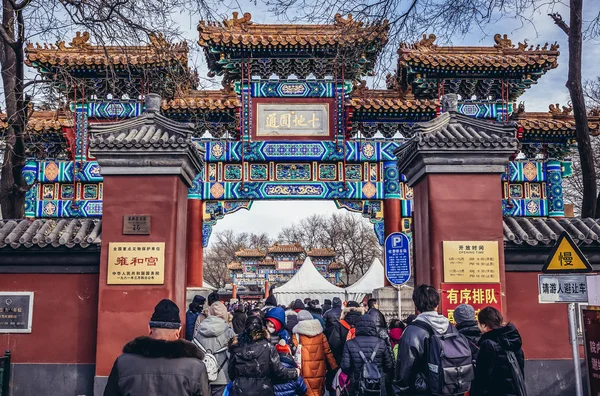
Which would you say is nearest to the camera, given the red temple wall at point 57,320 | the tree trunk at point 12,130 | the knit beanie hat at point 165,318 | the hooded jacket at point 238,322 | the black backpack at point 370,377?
the knit beanie hat at point 165,318

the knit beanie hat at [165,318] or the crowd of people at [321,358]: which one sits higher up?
the knit beanie hat at [165,318]

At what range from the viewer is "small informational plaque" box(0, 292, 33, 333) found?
7.88 meters

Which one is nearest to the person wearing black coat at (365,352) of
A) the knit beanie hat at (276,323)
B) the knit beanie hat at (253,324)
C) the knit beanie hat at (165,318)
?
the knit beanie hat at (276,323)

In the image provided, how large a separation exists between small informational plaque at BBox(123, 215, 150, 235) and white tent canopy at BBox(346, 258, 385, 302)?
17820 millimetres

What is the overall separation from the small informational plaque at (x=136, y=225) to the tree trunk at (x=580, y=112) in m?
7.32

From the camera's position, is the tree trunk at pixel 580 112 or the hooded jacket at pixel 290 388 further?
the tree trunk at pixel 580 112

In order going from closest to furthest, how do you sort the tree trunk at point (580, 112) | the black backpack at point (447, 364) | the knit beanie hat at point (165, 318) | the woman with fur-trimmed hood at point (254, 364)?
the knit beanie hat at point (165, 318) < the black backpack at point (447, 364) < the woman with fur-trimmed hood at point (254, 364) < the tree trunk at point (580, 112)

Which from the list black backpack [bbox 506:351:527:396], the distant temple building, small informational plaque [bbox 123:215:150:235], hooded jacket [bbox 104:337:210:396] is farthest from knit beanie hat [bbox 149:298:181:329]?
the distant temple building

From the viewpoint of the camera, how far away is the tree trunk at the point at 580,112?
10523mm

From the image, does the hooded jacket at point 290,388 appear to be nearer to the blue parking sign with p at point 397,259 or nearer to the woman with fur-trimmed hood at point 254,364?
the woman with fur-trimmed hood at point 254,364

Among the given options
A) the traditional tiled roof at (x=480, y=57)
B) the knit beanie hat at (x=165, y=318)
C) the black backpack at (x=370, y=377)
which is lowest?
the black backpack at (x=370, y=377)

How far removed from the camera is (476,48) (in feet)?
54.2

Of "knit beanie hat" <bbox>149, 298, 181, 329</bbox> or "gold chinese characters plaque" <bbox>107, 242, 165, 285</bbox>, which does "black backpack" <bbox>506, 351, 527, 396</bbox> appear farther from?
"gold chinese characters plaque" <bbox>107, 242, 165, 285</bbox>

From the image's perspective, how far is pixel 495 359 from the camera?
187 inches
